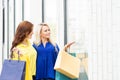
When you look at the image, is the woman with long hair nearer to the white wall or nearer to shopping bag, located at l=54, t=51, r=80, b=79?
shopping bag, located at l=54, t=51, r=80, b=79

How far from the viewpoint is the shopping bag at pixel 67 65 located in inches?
136

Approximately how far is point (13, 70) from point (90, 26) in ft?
3.63

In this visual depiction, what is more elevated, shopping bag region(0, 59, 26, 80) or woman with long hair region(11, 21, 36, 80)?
woman with long hair region(11, 21, 36, 80)

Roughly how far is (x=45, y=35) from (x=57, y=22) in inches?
48.6

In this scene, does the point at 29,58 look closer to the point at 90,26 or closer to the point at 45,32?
the point at 45,32

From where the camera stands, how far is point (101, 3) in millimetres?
3635

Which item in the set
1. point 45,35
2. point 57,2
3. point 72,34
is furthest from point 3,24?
point 45,35

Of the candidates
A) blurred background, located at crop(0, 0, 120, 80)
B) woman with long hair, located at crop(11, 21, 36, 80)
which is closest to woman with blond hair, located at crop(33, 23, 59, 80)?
woman with long hair, located at crop(11, 21, 36, 80)

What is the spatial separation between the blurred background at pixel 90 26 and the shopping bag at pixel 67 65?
245 millimetres

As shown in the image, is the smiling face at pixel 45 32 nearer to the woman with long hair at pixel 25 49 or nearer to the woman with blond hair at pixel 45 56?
the woman with blond hair at pixel 45 56

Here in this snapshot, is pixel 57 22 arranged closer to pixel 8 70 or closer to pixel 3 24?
pixel 8 70

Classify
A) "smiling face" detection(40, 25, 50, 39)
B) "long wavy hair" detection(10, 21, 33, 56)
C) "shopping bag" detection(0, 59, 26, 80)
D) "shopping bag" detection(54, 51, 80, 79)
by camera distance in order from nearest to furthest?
"shopping bag" detection(54, 51, 80, 79), "shopping bag" detection(0, 59, 26, 80), "long wavy hair" detection(10, 21, 33, 56), "smiling face" detection(40, 25, 50, 39)

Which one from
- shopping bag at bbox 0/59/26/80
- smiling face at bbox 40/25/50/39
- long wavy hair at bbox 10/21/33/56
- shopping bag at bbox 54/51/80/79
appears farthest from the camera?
smiling face at bbox 40/25/50/39

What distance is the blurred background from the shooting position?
3502 millimetres
